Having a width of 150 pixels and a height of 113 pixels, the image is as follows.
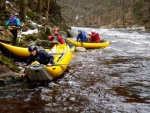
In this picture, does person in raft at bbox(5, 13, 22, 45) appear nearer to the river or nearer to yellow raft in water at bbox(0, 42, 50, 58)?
yellow raft in water at bbox(0, 42, 50, 58)

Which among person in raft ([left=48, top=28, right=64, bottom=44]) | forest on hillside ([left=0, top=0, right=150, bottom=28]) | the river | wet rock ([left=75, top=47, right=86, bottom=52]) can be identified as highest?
forest on hillside ([left=0, top=0, right=150, bottom=28])

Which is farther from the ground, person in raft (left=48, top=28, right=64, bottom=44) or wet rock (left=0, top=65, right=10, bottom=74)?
person in raft (left=48, top=28, right=64, bottom=44)

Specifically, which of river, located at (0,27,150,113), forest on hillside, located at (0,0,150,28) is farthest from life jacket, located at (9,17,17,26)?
river, located at (0,27,150,113)

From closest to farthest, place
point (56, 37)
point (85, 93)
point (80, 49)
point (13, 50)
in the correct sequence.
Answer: point (85, 93), point (13, 50), point (56, 37), point (80, 49)

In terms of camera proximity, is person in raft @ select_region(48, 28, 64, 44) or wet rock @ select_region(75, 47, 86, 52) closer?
person in raft @ select_region(48, 28, 64, 44)

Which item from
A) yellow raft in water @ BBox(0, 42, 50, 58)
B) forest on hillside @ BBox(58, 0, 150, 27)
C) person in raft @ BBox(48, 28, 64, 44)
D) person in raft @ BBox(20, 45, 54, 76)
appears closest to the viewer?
person in raft @ BBox(20, 45, 54, 76)

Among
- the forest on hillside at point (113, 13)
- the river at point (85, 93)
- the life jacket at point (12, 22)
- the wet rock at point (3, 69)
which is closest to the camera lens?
the river at point (85, 93)

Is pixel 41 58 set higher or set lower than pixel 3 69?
higher

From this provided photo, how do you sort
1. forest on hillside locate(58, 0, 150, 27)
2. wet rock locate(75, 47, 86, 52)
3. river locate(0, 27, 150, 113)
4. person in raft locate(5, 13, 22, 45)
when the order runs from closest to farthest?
river locate(0, 27, 150, 113), person in raft locate(5, 13, 22, 45), wet rock locate(75, 47, 86, 52), forest on hillside locate(58, 0, 150, 27)

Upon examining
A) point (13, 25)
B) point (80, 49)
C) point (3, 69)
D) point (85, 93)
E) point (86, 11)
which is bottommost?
point (85, 93)

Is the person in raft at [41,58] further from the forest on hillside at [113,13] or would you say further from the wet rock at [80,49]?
the forest on hillside at [113,13]

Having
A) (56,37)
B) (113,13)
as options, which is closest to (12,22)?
(56,37)

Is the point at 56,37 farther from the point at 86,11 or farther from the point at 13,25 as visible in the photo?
the point at 86,11

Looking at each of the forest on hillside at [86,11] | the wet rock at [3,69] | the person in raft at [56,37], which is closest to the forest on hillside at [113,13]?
the forest on hillside at [86,11]
